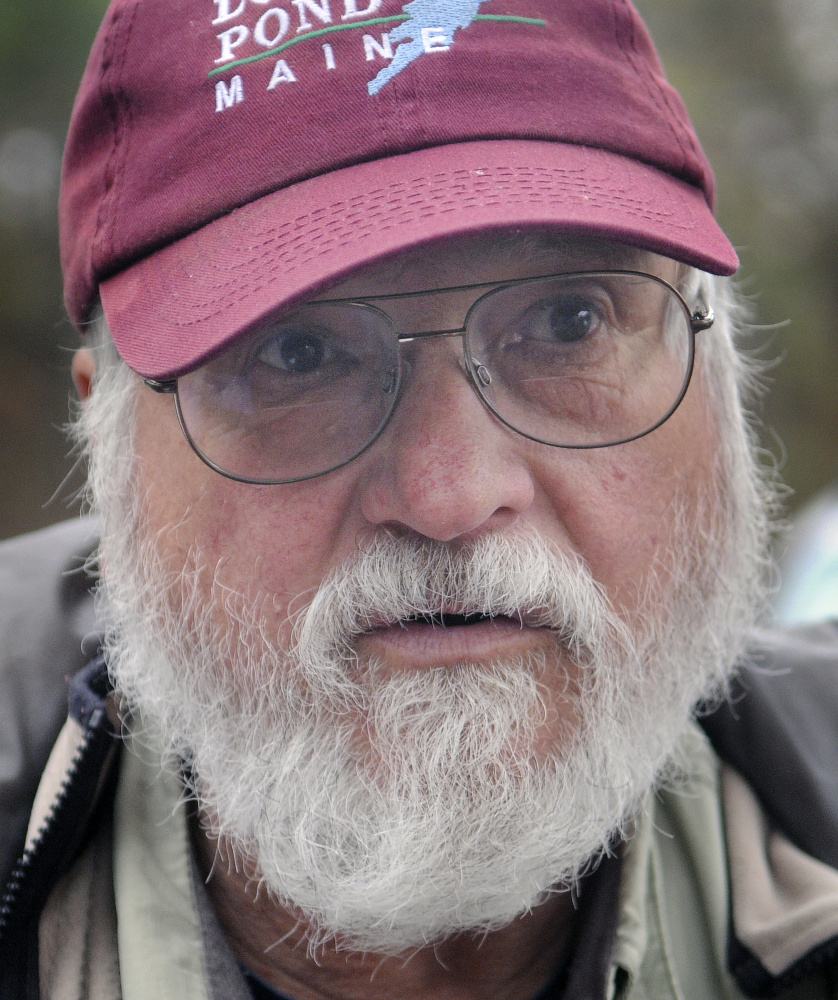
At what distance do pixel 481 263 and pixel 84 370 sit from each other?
1037 millimetres

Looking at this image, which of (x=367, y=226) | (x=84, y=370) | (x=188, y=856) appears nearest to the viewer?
(x=367, y=226)

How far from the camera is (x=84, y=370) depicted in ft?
6.79

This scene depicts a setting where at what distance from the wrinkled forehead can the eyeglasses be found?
0.07 ft

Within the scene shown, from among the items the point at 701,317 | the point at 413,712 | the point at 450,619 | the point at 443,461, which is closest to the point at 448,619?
the point at 450,619

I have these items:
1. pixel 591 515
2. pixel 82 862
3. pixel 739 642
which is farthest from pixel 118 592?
A: pixel 739 642

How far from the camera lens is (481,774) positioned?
1462 mm

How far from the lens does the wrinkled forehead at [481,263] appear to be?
1.41 meters

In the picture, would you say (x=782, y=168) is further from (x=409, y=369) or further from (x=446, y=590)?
(x=446, y=590)

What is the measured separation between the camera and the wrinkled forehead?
55.4 inches

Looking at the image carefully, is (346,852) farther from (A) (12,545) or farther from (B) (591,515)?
(A) (12,545)

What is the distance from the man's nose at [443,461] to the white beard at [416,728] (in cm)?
5

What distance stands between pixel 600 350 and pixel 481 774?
2.25ft

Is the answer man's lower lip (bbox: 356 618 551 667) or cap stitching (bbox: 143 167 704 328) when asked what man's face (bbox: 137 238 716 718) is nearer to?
man's lower lip (bbox: 356 618 551 667)

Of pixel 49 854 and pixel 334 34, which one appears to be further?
pixel 49 854
